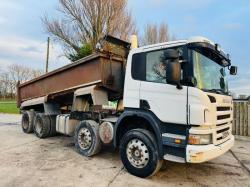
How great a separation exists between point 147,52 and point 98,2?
17098mm

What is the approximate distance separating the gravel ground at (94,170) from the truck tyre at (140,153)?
18 centimetres

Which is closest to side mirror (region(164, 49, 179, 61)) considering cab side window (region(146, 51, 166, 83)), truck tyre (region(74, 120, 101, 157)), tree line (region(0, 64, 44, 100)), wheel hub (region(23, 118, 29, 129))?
cab side window (region(146, 51, 166, 83))

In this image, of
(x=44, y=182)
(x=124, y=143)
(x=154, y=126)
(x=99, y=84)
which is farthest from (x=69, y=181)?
(x=99, y=84)

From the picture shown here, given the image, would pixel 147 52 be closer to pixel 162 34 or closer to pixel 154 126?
pixel 154 126

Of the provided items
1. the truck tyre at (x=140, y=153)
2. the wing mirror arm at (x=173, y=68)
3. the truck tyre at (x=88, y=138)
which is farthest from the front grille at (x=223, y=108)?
the truck tyre at (x=88, y=138)

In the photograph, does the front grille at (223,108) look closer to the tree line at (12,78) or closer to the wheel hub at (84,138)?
the wheel hub at (84,138)

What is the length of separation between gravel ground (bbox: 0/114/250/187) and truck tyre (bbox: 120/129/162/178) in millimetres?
176

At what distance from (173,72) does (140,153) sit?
171cm

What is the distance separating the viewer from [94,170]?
17.6 feet

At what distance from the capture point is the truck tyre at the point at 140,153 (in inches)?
186

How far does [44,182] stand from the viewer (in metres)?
4.63

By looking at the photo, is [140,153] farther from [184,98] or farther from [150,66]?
[150,66]

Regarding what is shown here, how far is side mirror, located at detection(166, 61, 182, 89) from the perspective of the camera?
4.22 meters

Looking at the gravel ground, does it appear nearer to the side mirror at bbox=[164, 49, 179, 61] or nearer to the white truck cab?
the white truck cab
